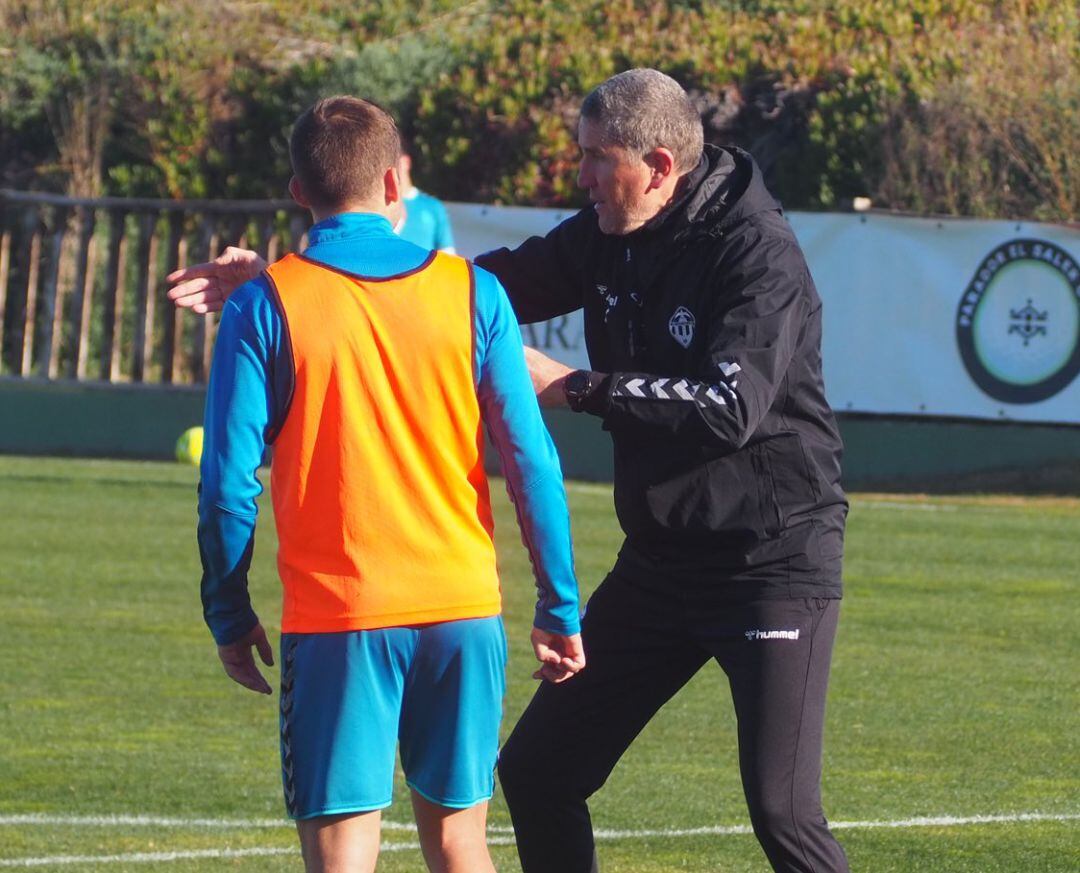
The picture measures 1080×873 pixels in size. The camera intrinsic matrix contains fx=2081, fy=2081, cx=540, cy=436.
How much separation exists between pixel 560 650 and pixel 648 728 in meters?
4.22

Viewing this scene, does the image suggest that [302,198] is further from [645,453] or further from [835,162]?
[835,162]

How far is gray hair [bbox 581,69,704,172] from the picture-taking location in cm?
442

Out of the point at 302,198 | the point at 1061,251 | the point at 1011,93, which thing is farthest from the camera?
the point at 1011,93

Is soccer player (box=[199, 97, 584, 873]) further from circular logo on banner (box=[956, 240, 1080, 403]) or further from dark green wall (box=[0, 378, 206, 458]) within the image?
dark green wall (box=[0, 378, 206, 458])

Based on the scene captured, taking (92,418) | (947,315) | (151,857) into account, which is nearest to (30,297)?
(92,418)

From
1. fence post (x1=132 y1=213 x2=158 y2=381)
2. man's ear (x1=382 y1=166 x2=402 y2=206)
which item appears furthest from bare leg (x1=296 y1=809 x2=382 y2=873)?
fence post (x1=132 y1=213 x2=158 y2=381)

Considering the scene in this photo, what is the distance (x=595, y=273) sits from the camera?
4762 millimetres

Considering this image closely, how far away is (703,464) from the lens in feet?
14.7

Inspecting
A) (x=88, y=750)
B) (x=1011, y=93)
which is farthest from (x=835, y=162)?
(x=88, y=750)

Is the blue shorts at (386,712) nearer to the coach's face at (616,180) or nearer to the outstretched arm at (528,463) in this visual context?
the outstretched arm at (528,463)

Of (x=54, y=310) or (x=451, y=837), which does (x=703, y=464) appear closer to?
(x=451, y=837)

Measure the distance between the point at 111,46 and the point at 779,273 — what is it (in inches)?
825

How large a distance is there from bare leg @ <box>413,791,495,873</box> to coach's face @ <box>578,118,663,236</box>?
1319 millimetres

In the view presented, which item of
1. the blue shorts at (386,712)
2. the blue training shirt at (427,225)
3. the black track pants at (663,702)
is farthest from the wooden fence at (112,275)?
the blue shorts at (386,712)
